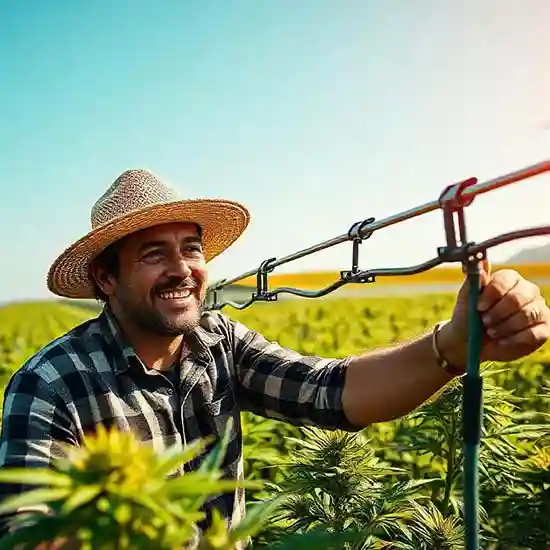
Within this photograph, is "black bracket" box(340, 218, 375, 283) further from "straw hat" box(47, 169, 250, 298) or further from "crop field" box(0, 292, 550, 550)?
"straw hat" box(47, 169, 250, 298)

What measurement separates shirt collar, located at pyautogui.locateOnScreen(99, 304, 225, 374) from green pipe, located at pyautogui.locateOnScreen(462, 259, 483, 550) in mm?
1173

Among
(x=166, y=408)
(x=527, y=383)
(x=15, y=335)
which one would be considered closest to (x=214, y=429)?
(x=166, y=408)

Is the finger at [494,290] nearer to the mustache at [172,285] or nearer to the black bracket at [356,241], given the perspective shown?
the black bracket at [356,241]

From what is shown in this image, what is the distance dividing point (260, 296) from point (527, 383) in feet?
9.48

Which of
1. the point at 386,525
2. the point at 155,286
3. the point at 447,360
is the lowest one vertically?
the point at 386,525

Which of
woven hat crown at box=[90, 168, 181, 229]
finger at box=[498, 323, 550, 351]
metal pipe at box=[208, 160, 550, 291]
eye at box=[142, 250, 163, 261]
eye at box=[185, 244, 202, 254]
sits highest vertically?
woven hat crown at box=[90, 168, 181, 229]

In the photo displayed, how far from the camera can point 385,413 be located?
177cm

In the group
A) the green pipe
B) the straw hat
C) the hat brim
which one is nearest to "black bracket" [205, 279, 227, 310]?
the hat brim

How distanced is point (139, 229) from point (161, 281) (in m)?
0.15

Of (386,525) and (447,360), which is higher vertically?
(447,360)

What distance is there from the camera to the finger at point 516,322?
3.71 feet

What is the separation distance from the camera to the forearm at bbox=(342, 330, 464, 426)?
1.60m

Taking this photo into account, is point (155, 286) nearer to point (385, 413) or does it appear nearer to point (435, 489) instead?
point (385, 413)

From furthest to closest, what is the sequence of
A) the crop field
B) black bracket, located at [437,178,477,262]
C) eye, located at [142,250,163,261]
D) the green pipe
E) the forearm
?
eye, located at [142,250,163,261]
the crop field
the forearm
black bracket, located at [437,178,477,262]
the green pipe
